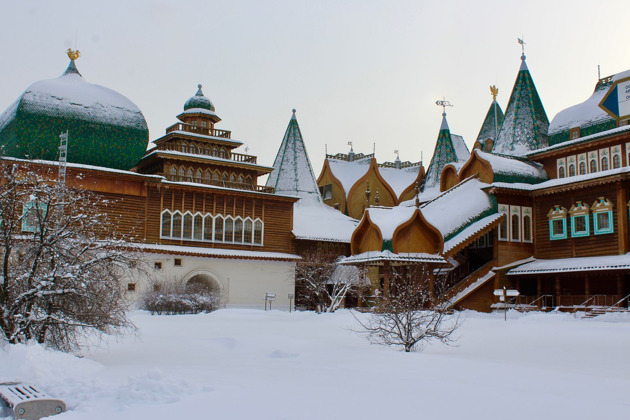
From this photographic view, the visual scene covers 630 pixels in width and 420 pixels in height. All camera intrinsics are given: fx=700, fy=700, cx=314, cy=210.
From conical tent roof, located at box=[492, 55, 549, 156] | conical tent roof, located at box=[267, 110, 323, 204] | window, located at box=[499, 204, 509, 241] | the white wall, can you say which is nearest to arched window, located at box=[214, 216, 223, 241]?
the white wall

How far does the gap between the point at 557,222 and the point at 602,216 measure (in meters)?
2.63

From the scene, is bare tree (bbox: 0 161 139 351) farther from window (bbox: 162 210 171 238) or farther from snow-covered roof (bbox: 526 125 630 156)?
snow-covered roof (bbox: 526 125 630 156)

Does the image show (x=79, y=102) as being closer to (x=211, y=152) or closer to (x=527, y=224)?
(x=211, y=152)

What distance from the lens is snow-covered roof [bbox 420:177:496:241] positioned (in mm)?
32125

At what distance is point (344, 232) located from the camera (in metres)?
43.4

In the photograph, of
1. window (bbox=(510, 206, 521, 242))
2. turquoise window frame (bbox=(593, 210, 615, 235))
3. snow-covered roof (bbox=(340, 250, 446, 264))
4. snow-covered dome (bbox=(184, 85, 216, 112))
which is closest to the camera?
snow-covered roof (bbox=(340, 250, 446, 264))

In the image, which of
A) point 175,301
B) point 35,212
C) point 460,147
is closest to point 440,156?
point 460,147

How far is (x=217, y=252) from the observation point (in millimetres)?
37969

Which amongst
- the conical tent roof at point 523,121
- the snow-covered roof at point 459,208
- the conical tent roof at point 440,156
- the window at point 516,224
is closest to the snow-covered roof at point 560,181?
the snow-covered roof at point 459,208

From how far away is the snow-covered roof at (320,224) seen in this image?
42.3 meters

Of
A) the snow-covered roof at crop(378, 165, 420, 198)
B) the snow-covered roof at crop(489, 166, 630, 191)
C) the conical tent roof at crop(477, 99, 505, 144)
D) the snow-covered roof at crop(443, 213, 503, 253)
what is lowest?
the snow-covered roof at crop(443, 213, 503, 253)

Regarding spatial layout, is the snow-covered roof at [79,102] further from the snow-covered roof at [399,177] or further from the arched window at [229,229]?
the snow-covered roof at [399,177]

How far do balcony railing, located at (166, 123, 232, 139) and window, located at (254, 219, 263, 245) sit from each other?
6.30 m

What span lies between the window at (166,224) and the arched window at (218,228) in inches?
110
